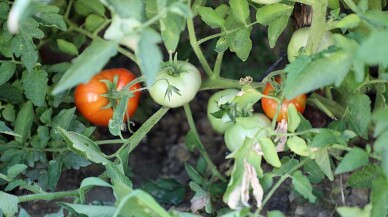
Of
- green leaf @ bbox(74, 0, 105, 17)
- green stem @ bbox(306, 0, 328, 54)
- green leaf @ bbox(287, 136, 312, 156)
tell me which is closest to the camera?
green leaf @ bbox(287, 136, 312, 156)

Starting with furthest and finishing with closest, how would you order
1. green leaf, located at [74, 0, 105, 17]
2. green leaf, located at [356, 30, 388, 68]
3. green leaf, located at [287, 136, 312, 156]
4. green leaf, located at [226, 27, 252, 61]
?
green leaf, located at [74, 0, 105, 17] < green leaf, located at [226, 27, 252, 61] < green leaf, located at [287, 136, 312, 156] < green leaf, located at [356, 30, 388, 68]

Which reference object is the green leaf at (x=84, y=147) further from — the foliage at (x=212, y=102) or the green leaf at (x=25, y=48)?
the green leaf at (x=25, y=48)

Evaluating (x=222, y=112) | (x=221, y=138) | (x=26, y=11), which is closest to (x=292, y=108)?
(x=222, y=112)

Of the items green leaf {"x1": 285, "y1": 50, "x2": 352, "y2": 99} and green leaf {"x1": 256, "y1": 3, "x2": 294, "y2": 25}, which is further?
green leaf {"x1": 256, "y1": 3, "x2": 294, "y2": 25}

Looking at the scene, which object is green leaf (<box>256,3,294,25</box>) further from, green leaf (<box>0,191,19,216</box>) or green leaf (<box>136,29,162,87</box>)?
green leaf (<box>0,191,19,216</box>)

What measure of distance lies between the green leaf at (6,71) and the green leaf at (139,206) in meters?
0.49

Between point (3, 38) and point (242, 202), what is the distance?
23.6 inches

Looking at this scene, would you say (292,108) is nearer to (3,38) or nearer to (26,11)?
(26,11)

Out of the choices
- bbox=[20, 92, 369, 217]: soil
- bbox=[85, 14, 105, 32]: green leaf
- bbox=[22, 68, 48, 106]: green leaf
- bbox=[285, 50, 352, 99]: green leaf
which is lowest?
bbox=[20, 92, 369, 217]: soil

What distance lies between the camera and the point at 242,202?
981 millimetres

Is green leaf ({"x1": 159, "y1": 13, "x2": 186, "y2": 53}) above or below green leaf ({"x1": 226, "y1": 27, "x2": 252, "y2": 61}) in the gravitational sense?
above

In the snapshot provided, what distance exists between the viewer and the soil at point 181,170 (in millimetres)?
1465

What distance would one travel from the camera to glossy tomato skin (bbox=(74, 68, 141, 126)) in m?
1.42

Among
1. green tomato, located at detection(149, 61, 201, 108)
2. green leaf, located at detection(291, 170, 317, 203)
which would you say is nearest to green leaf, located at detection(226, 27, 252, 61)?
green tomato, located at detection(149, 61, 201, 108)
